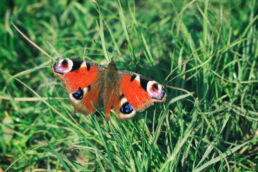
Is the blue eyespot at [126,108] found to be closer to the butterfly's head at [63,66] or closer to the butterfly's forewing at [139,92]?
the butterfly's forewing at [139,92]

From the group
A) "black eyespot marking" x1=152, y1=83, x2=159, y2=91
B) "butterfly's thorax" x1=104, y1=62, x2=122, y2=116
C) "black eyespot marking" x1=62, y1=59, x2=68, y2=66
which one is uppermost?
"black eyespot marking" x1=62, y1=59, x2=68, y2=66

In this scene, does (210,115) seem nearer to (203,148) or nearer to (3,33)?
(203,148)

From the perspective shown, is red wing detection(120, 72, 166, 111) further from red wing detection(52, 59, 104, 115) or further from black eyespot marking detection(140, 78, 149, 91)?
red wing detection(52, 59, 104, 115)

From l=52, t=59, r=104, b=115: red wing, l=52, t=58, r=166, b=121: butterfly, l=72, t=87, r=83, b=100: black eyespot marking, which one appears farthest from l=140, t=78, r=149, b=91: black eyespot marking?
l=72, t=87, r=83, b=100: black eyespot marking

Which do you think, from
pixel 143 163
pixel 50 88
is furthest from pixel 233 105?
pixel 50 88

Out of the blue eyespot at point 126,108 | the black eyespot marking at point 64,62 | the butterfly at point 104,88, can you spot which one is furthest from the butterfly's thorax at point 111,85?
the black eyespot marking at point 64,62

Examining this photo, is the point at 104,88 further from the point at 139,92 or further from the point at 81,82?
the point at 139,92

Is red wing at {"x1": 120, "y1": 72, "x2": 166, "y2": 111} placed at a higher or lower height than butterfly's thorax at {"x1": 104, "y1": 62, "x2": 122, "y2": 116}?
lower
